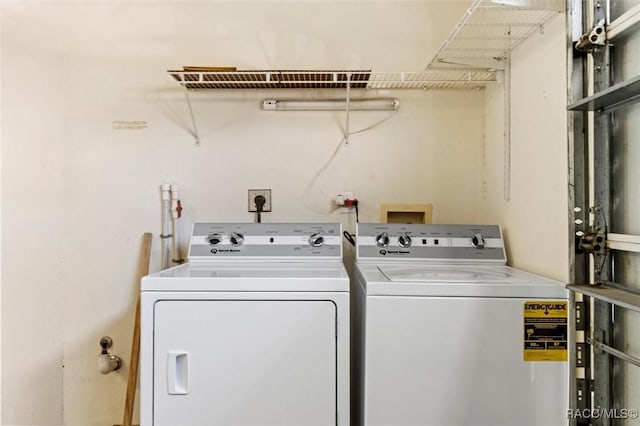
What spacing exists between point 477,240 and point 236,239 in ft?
3.77

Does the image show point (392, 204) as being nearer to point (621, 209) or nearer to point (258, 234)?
point (258, 234)

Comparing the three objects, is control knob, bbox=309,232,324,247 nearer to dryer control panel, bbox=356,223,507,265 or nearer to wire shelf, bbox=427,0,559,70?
dryer control panel, bbox=356,223,507,265

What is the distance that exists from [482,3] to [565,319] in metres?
1.14

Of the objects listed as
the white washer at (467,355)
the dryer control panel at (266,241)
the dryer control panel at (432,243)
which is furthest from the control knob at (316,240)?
the white washer at (467,355)

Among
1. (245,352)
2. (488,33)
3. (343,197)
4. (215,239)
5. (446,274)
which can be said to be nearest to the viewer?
(245,352)

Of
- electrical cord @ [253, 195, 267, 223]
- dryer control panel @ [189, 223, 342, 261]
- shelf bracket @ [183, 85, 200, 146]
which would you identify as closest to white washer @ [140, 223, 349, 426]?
dryer control panel @ [189, 223, 342, 261]

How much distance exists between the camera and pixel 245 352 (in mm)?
1129

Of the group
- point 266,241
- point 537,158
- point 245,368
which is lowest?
point 245,368

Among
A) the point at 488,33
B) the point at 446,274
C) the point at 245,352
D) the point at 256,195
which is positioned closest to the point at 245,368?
the point at 245,352

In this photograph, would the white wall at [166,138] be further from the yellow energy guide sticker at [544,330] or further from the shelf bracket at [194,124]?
the yellow energy guide sticker at [544,330]

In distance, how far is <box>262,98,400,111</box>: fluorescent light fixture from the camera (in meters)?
1.93

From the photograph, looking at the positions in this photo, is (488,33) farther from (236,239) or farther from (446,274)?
(236,239)

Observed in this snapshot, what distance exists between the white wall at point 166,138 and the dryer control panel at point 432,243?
0.29m

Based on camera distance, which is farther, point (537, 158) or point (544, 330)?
point (537, 158)
